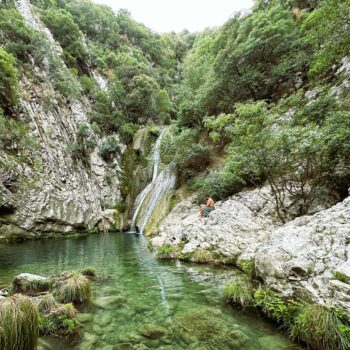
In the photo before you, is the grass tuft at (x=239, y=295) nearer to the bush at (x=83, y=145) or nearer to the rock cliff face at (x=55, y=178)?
the rock cliff face at (x=55, y=178)

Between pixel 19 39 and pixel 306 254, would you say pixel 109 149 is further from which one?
pixel 306 254

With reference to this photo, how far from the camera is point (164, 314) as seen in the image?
4.80m

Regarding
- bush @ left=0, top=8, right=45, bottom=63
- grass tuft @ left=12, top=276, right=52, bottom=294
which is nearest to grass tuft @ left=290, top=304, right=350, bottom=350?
grass tuft @ left=12, top=276, right=52, bottom=294

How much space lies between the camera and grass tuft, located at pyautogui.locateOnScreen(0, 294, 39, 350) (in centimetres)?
258

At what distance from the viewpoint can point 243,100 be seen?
757 inches

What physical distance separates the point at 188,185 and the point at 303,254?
45.8 feet

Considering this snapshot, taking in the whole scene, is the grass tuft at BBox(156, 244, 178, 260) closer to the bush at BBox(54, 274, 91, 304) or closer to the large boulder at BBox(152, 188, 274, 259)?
the large boulder at BBox(152, 188, 274, 259)

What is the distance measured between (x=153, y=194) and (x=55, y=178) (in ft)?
26.3

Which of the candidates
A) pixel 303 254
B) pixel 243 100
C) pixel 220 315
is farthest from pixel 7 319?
pixel 243 100

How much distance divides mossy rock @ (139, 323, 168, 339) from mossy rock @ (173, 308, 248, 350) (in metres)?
0.23

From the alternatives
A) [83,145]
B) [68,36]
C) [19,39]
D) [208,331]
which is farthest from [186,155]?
[68,36]

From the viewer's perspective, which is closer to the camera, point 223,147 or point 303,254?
point 303,254

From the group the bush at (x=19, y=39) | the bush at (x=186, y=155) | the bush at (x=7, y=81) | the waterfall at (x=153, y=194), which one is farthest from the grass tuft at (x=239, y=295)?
the bush at (x=19, y=39)

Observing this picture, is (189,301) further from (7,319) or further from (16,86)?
(16,86)
